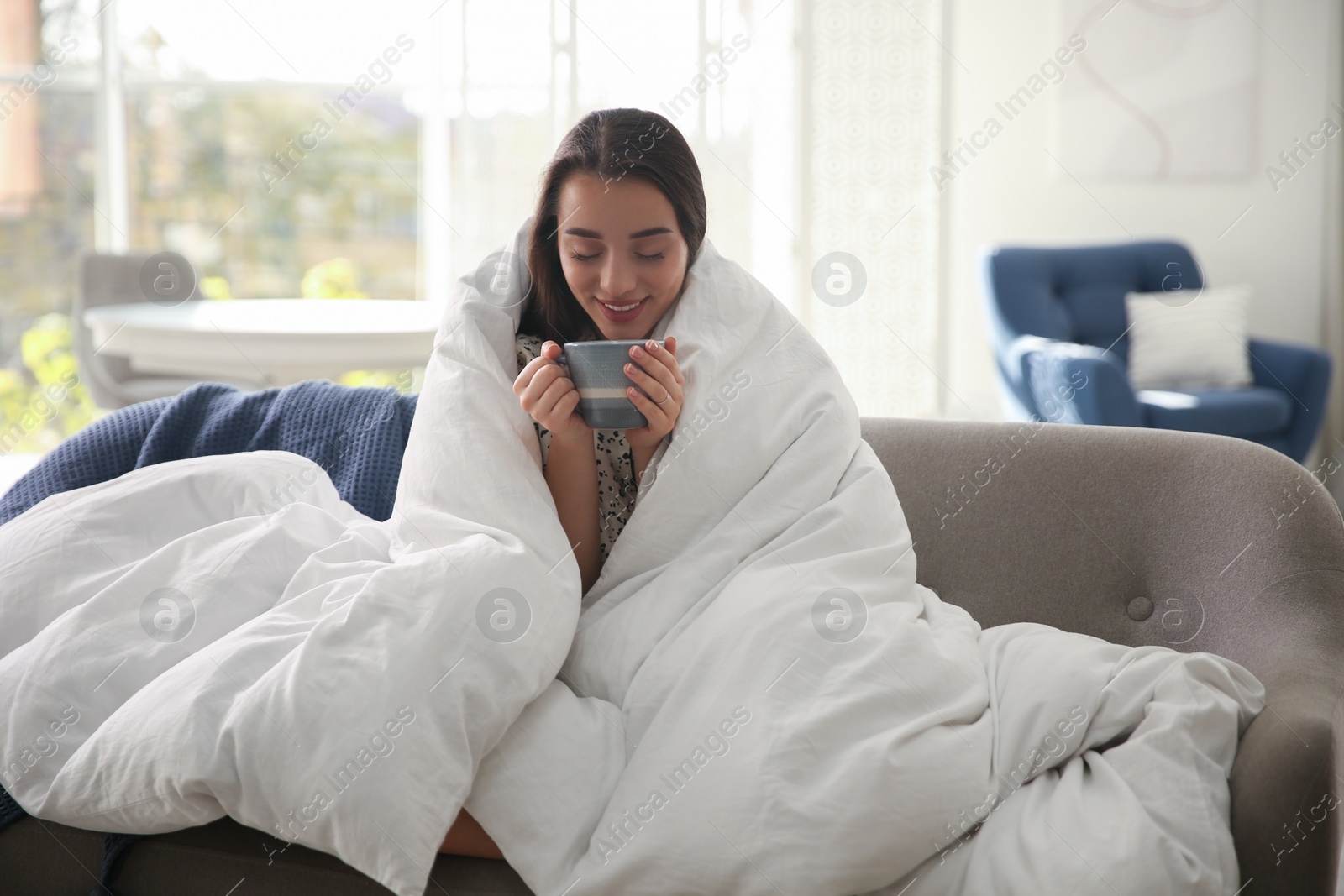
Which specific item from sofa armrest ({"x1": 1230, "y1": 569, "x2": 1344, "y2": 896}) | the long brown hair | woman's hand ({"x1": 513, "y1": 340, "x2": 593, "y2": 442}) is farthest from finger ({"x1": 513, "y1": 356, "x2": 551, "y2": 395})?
A: sofa armrest ({"x1": 1230, "y1": 569, "x2": 1344, "y2": 896})

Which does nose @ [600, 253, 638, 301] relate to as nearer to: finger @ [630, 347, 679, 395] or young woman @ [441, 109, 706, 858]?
young woman @ [441, 109, 706, 858]

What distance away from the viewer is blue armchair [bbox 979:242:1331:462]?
10.7 ft

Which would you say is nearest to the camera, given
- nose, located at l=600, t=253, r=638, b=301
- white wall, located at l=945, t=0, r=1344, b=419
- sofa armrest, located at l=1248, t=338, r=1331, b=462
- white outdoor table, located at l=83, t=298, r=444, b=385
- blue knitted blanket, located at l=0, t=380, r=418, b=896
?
nose, located at l=600, t=253, r=638, b=301

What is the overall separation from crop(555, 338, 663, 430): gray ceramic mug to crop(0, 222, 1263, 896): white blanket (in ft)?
0.38

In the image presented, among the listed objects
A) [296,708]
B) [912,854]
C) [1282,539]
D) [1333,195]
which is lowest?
[912,854]

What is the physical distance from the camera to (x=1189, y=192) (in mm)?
4531

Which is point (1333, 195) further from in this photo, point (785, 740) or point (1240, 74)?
point (785, 740)

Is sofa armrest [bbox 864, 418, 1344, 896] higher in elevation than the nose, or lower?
lower

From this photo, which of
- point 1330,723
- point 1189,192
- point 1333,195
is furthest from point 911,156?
point 1330,723

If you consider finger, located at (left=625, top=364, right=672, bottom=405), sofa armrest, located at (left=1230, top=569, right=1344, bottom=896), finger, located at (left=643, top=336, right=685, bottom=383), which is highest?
finger, located at (left=643, top=336, right=685, bottom=383)

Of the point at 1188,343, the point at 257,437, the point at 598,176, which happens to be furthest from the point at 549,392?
the point at 1188,343

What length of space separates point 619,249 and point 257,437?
0.67m

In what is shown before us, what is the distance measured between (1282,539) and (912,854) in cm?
60

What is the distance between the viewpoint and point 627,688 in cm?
114
